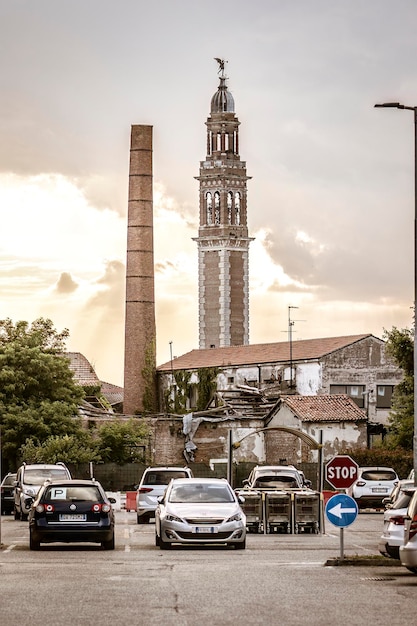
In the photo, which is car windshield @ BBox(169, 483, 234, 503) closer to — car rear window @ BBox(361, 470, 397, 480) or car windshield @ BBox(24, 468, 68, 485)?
car windshield @ BBox(24, 468, 68, 485)

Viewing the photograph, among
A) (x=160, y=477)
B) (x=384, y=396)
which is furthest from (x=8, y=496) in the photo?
(x=384, y=396)

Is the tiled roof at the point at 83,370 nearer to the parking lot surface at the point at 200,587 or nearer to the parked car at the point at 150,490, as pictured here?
the parked car at the point at 150,490

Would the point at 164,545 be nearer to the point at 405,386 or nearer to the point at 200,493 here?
the point at 200,493

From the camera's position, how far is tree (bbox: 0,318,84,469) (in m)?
78.5

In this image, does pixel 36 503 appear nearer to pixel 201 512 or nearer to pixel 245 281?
pixel 201 512

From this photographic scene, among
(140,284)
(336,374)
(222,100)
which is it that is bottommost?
(336,374)

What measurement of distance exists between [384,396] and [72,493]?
205 feet

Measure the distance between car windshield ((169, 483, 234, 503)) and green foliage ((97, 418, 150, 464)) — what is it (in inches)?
1897

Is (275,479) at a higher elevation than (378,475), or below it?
higher

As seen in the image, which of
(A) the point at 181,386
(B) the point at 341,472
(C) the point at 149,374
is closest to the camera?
(B) the point at 341,472

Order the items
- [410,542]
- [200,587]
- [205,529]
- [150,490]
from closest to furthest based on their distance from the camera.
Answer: [200,587] → [410,542] → [205,529] → [150,490]

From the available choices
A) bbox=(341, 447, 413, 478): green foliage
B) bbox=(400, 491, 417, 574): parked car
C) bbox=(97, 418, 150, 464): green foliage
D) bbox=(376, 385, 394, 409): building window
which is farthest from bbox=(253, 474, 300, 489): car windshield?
bbox=(376, 385, 394, 409): building window

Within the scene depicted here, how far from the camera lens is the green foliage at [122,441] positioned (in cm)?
8062

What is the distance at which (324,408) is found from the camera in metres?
80.1
